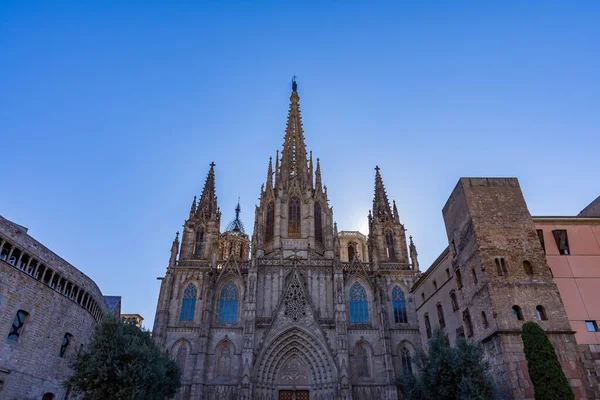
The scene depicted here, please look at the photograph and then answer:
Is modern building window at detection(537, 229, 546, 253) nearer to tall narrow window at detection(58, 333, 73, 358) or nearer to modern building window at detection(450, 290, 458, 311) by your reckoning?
modern building window at detection(450, 290, 458, 311)

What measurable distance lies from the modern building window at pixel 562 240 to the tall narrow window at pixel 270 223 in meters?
23.7

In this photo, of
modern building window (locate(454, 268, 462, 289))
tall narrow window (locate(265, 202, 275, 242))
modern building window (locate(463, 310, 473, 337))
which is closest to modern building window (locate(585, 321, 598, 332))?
modern building window (locate(463, 310, 473, 337))

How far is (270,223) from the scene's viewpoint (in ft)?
129

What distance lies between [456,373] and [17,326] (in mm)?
21090

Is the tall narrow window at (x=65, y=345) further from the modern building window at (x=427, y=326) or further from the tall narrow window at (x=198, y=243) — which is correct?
the modern building window at (x=427, y=326)

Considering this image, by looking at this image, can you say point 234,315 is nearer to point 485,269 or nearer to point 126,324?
point 126,324

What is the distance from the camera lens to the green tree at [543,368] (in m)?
14.6

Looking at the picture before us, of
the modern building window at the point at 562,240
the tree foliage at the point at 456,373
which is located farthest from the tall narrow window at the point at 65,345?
the modern building window at the point at 562,240

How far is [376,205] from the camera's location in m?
42.1

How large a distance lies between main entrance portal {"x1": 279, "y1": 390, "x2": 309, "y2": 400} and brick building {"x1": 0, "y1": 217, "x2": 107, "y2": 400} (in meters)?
14.5

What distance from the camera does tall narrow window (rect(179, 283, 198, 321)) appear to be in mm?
32656

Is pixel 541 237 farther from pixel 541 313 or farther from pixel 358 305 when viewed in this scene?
pixel 358 305

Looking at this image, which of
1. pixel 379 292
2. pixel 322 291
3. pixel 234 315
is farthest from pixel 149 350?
pixel 379 292

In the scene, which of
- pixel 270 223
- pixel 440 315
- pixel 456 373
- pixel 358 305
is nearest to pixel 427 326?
pixel 440 315
